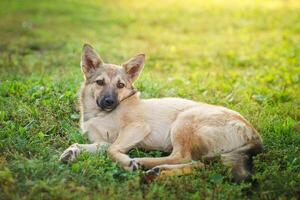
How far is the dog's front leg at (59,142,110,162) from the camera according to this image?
6.02 meters

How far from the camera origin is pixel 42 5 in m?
17.9

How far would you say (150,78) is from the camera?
31.5 ft

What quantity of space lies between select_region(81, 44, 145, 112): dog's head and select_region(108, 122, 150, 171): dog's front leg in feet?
1.49

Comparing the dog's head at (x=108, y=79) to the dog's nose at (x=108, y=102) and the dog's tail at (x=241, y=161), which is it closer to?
the dog's nose at (x=108, y=102)

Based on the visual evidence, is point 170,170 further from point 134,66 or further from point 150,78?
point 150,78

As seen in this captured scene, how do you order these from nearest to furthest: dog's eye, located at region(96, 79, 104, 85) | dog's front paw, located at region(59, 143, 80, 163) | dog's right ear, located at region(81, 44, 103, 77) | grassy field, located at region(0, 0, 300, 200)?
grassy field, located at region(0, 0, 300, 200) → dog's front paw, located at region(59, 143, 80, 163) → dog's eye, located at region(96, 79, 104, 85) → dog's right ear, located at region(81, 44, 103, 77)

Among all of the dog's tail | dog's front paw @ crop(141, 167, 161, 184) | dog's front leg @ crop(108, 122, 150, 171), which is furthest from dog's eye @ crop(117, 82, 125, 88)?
the dog's tail

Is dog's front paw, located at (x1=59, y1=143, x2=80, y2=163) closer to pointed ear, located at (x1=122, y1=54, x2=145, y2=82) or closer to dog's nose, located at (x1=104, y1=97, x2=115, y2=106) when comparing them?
dog's nose, located at (x1=104, y1=97, x2=115, y2=106)

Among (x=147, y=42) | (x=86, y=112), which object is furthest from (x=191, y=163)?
(x=147, y=42)

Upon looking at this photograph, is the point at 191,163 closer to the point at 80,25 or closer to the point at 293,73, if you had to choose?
the point at 293,73

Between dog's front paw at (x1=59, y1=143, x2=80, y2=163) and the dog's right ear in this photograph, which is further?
the dog's right ear

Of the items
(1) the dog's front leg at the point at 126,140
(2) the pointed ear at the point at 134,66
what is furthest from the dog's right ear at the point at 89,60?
(1) the dog's front leg at the point at 126,140

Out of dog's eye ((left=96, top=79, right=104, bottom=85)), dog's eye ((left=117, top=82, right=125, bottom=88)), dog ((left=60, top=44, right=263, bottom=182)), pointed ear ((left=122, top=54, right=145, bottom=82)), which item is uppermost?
pointed ear ((left=122, top=54, right=145, bottom=82))

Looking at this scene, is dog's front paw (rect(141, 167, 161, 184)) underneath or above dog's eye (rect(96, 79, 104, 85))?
underneath
